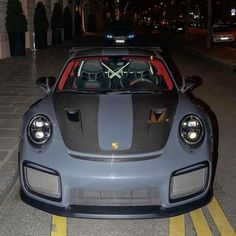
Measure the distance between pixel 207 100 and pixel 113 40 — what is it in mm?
16693

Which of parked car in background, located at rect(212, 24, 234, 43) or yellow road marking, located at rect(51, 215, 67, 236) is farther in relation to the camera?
parked car in background, located at rect(212, 24, 234, 43)

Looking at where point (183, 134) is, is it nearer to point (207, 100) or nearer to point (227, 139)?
point (227, 139)

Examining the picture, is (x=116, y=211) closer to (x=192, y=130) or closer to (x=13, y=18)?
Answer: (x=192, y=130)

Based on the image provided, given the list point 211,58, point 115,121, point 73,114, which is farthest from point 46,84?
point 211,58

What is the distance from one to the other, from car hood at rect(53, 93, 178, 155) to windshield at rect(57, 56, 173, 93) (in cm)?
37

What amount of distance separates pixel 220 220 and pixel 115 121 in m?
1.39

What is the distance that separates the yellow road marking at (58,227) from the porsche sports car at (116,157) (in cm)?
30

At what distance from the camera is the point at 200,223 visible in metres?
4.14

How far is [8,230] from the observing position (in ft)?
13.3

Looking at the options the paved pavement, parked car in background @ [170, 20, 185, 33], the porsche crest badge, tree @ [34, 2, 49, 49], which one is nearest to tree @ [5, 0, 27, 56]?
the paved pavement

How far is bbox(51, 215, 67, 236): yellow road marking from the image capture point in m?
3.98

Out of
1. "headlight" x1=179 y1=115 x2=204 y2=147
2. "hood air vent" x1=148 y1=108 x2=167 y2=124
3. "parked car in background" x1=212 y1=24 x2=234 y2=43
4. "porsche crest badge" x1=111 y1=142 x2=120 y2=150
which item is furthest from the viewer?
"parked car in background" x1=212 y1=24 x2=234 y2=43

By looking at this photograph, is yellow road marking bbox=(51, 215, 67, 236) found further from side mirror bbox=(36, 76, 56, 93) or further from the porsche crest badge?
side mirror bbox=(36, 76, 56, 93)

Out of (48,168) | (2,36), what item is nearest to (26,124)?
(48,168)
